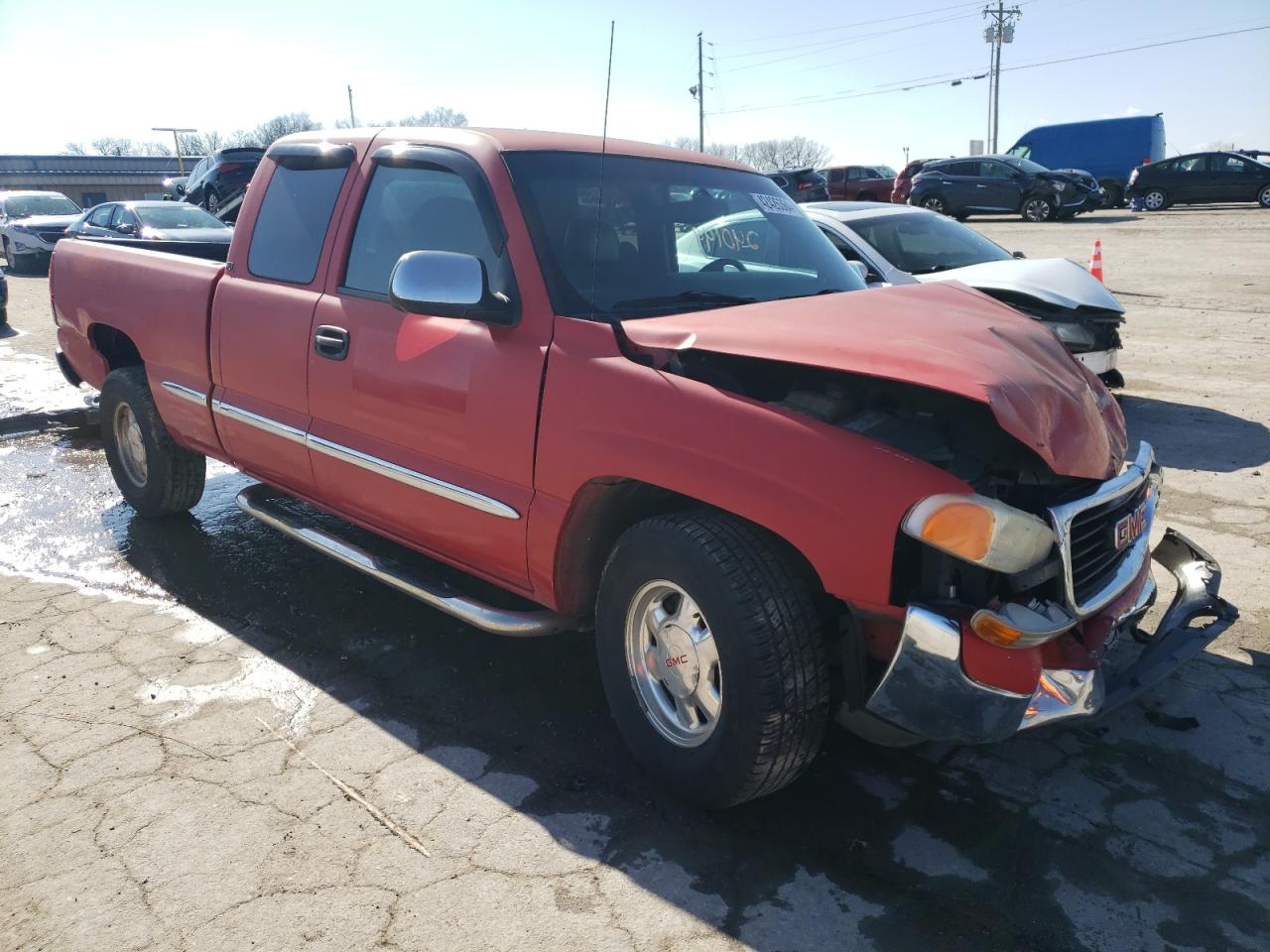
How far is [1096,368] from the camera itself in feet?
22.5

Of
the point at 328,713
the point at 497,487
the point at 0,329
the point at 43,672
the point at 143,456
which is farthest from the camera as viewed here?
the point at 0,329

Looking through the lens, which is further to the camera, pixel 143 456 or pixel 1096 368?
pixel 1096 368

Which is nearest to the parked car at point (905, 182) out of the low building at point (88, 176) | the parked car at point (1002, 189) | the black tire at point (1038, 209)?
the parked car at point (1002, 189)

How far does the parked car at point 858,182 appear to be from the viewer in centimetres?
3133

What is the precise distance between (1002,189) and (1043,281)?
19.5 m

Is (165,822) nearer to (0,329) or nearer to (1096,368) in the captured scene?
(1096,368)

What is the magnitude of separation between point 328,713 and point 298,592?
3.98ft

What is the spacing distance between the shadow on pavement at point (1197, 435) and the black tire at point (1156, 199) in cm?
2210

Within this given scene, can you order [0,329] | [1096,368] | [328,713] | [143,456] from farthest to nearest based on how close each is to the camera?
[0,329] < [1096,368] < [143,456] < [328,713]

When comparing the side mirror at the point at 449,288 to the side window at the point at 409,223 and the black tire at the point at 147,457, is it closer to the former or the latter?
the side window at the point at 409,223

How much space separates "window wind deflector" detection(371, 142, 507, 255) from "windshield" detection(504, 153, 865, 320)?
111mm

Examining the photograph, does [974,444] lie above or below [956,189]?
below

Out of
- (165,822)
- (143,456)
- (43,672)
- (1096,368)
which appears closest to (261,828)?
(165,822)

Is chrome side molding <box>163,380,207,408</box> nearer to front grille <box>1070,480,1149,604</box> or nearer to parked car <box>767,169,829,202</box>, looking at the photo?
front grille <box>1070,480,1149,604</box>
